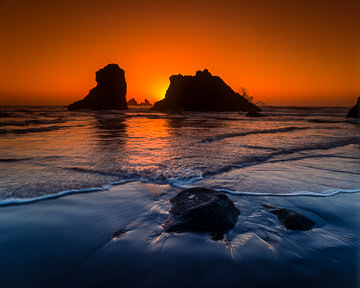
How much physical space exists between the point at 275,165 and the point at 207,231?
12.4ft

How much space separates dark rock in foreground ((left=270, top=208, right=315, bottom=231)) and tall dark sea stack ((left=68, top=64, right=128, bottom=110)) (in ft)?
303

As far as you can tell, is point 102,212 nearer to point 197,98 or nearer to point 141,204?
point 141,204

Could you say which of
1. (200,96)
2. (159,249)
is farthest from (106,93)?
(159,249)

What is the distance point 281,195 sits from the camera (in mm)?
3512

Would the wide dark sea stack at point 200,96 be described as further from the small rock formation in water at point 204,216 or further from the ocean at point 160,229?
the small rock formation in water at point 204,216

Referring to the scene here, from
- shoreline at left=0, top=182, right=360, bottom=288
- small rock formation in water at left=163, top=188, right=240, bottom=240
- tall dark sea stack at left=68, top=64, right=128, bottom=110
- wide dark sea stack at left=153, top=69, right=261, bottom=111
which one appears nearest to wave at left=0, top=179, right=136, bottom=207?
shoreline at left=0, top=182, right=360, bottom=288

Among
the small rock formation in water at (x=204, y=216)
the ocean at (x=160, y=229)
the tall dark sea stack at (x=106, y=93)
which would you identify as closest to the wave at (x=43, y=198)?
the ocean at (x=160, y=229)

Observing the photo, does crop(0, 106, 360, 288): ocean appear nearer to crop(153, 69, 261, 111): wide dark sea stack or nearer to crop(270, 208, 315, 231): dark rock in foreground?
crop(270, 208, 315, 231): dark rock in foreground

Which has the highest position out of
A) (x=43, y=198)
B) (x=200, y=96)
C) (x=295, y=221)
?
(x=200, y=96)

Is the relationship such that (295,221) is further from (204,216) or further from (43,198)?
(43,198)

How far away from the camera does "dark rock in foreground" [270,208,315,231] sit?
8.15 feet

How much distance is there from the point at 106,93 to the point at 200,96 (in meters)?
42.1

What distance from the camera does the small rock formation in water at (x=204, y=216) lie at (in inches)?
96.3

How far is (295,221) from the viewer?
2535 millimetres
